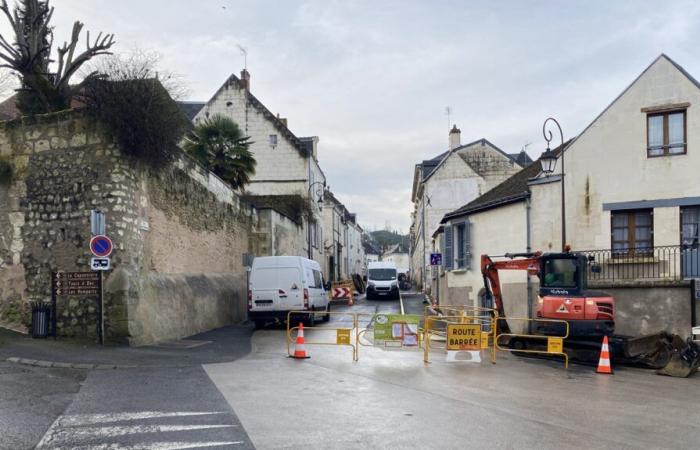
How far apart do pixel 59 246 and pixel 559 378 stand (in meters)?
11.2

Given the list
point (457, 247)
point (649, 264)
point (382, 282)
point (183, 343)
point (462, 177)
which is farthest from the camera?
point (462, 177)

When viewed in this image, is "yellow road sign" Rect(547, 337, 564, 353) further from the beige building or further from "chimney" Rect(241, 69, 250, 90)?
"chimney" Rect(241, 69, 250, 90)

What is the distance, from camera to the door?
53.9 ft

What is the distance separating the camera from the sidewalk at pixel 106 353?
1056 centimetres

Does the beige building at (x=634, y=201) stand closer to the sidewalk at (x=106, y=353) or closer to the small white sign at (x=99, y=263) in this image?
the sidewalk at (x=106, y=353)

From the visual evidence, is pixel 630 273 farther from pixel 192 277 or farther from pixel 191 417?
pixel 191 417

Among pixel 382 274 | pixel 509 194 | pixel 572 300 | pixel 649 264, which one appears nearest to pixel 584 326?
pixel 572 300

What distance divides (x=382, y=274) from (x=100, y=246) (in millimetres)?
27409

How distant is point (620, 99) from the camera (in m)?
18.1

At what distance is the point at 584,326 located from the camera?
13.7m

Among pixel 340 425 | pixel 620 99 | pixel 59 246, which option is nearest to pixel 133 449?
pixel 340 425

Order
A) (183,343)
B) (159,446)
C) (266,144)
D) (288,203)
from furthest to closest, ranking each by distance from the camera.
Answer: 1. (266,144)
2. (288,203)
3. (183,343)
4. (159,446)

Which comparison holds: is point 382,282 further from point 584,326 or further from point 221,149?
point 584,326

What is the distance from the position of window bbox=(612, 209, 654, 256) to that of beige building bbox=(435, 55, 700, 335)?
0.09 feet
